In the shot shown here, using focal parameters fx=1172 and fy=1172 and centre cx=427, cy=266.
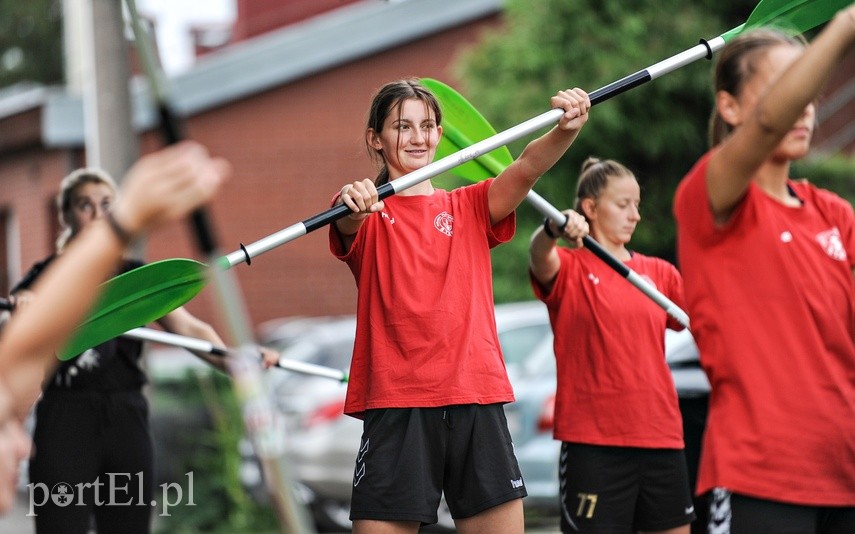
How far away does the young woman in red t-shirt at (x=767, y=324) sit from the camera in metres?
2.84

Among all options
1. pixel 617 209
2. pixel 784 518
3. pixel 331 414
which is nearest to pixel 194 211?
pixel 784 518

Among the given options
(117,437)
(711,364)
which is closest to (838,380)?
(711,364)

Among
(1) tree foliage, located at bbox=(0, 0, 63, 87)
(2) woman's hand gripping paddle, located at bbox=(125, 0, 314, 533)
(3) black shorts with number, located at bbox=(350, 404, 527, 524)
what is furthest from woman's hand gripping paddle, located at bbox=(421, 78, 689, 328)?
(1) tree foliage, located at bbox=(0, 0, 63, 87)

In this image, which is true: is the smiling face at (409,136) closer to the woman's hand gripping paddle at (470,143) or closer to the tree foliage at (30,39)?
the woman's hand gripping paddle at (470,143)

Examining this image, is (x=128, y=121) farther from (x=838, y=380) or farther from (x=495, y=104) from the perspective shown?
(x=838, y=380)

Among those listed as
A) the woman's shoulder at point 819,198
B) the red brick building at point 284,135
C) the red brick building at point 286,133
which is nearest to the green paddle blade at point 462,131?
the woman's shoulder at point 819,198

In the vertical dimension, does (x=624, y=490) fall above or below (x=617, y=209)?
below

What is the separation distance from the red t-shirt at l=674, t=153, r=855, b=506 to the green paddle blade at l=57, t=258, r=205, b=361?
1851 mm

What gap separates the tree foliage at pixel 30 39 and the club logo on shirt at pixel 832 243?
130 feet

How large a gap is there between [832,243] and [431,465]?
1.50m

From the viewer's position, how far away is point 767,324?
113 inches

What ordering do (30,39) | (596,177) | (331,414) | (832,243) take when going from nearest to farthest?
(832,243), (596,177), (331,414), (30,39)

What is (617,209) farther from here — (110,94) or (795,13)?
(110,94)

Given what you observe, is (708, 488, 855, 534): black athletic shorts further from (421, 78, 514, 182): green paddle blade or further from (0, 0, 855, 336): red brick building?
(0, 0, 855, 336): red brick building
